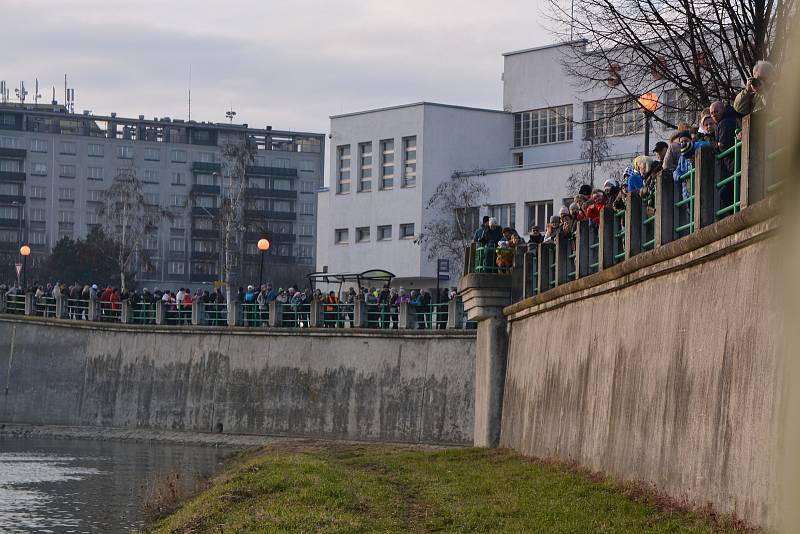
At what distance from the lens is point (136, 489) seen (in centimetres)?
3106

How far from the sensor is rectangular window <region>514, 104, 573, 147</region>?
61219mm

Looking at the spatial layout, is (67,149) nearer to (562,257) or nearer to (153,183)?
(153,183)

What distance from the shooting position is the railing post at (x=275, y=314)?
159 ft

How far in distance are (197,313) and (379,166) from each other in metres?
16.6

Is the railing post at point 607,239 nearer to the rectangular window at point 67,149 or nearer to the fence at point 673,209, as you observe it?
the fence at point 673,209

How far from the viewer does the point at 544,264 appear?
26797mm

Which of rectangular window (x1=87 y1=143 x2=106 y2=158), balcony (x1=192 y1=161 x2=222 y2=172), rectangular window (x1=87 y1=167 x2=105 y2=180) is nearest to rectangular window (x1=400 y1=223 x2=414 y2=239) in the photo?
balcony (x1=192 y1=161 x2=222 y2=172)

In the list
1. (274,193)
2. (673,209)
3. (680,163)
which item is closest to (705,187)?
(680,163)

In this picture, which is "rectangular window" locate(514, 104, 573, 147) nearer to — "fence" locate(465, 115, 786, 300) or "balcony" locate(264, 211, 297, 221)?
"fence" locate(465, 115, 786, 300)

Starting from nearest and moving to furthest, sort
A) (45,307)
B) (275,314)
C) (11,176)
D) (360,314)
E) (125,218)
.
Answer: (360,314)
(275,314)
(45,307)
(125,218)
(11,176)

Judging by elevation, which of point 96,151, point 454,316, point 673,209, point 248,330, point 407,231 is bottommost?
point 248,330

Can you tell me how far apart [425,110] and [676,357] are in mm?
48552

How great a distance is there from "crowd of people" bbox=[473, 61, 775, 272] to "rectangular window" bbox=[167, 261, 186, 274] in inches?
4953

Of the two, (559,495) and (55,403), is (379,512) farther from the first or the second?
(55,403)
